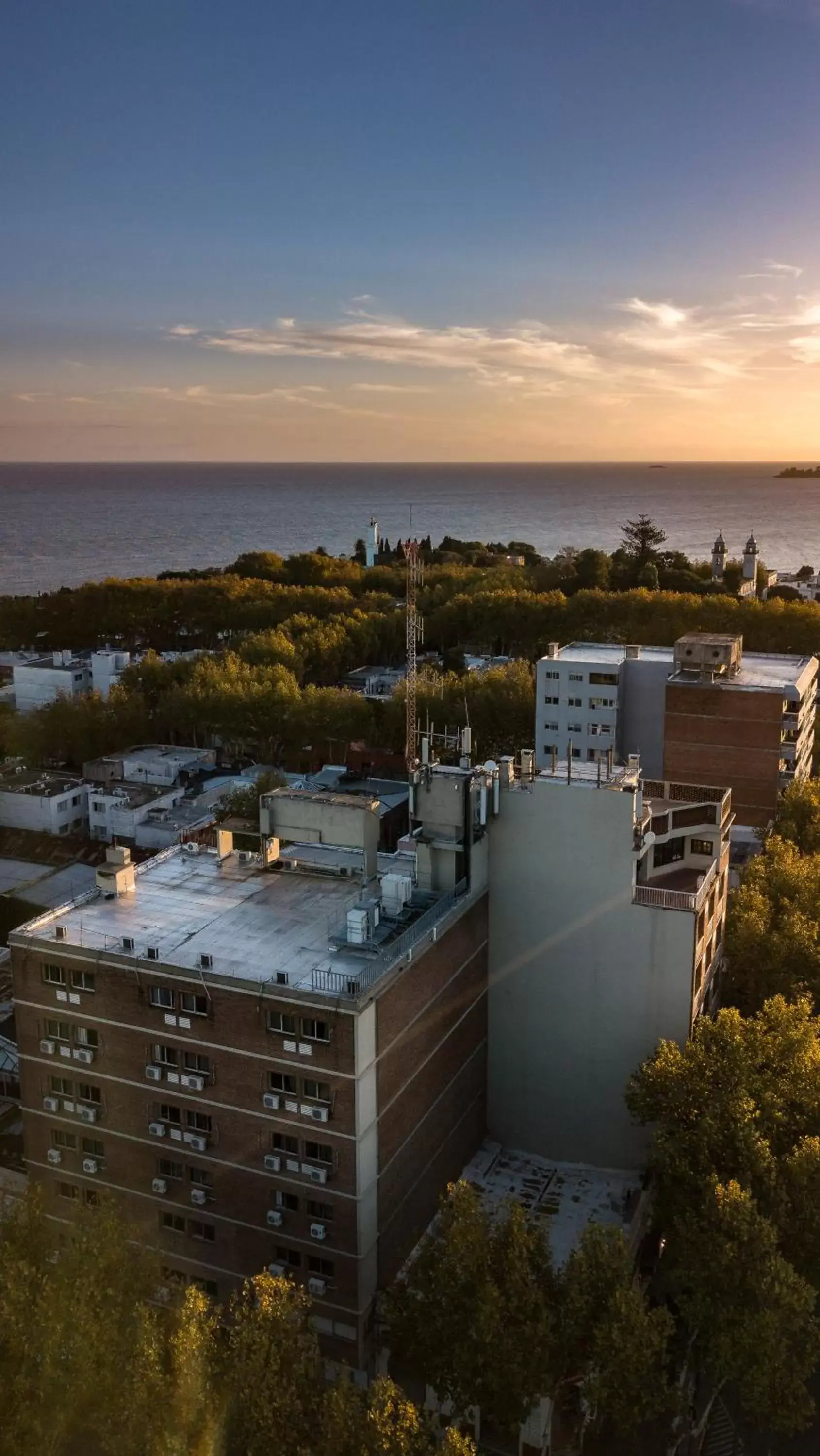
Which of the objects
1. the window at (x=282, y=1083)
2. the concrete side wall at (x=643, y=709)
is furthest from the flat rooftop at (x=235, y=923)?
the concrete side wall at (x=643, y=709)

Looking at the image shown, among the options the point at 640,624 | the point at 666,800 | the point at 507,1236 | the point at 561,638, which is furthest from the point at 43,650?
the point at 507,1236

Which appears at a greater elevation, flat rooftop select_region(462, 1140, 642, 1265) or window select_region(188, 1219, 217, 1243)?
window select_region(188, 1219, 217, 1243)

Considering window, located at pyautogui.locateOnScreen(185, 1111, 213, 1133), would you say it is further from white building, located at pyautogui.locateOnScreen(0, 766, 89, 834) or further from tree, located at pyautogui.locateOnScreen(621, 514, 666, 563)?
tree, located at pyautogui.locateOnScreen(621, 514, 666, 563)

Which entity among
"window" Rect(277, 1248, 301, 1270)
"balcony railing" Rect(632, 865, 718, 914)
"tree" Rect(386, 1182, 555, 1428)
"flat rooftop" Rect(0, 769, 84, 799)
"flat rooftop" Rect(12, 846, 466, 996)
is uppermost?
"balcony railing" Rect(632, 865, 718, 914)

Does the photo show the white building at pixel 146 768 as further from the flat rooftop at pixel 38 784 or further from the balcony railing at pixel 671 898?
the balcony railing at pixel 671 898

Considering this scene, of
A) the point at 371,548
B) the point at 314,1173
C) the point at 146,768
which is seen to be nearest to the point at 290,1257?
the point at 314,1173

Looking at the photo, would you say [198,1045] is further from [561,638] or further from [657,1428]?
[561,638]

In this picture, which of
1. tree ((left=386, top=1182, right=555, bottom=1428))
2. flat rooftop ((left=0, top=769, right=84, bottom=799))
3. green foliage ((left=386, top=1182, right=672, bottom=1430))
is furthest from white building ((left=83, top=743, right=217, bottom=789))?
A: green foliage ((left=386, top=1182, right=672, bottom=1430))
